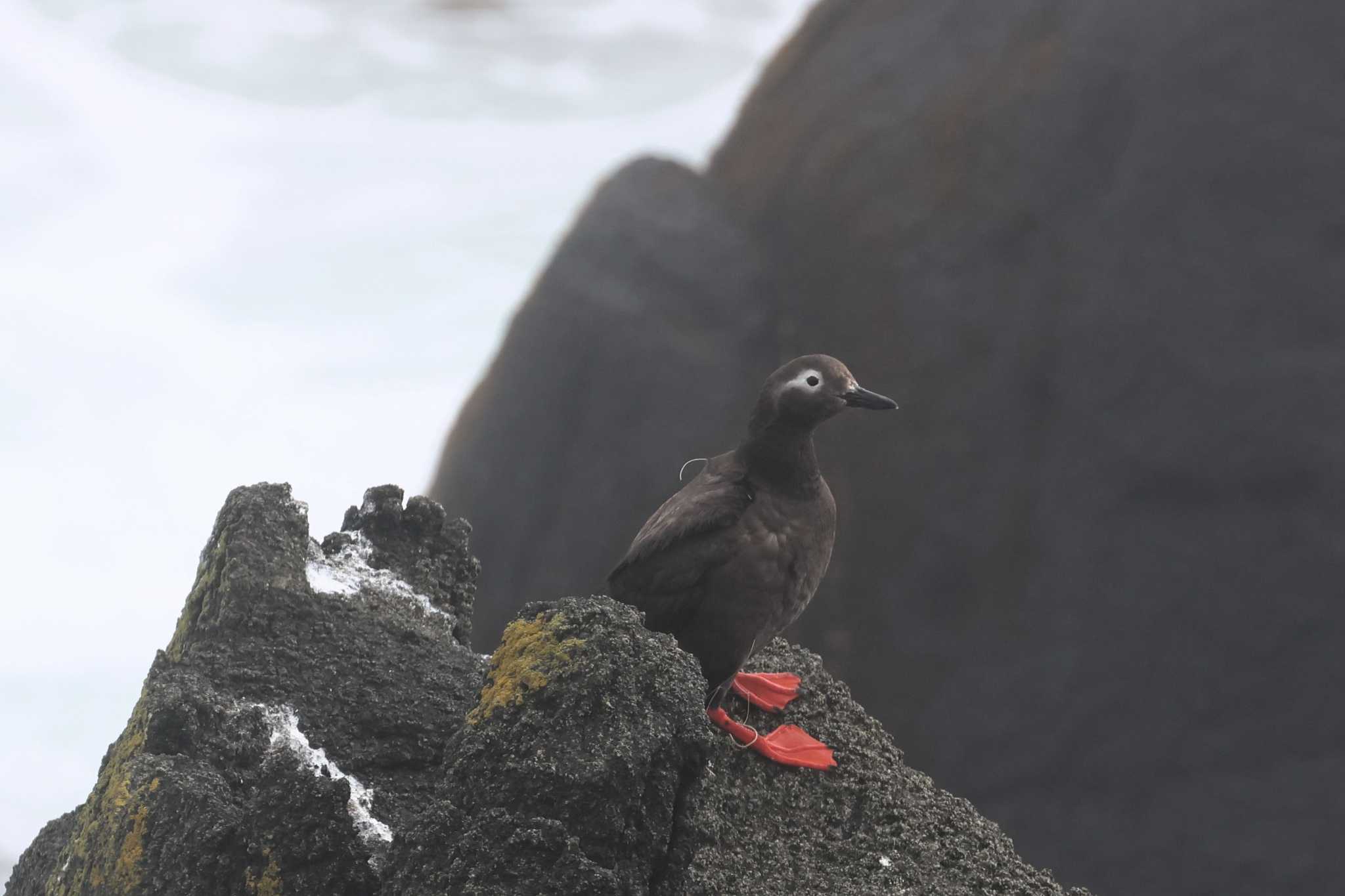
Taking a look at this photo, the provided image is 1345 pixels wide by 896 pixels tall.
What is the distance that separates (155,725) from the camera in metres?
4.41

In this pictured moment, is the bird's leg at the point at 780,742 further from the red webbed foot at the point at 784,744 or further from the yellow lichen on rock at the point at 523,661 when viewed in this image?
the yellow lichen on rock at the point at 523,661

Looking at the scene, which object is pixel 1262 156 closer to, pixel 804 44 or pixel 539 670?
pixel 804 44

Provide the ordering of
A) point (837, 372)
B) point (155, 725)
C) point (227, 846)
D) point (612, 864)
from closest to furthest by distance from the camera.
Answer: point (612, 864), point (227, 846), point (155, 725), point (837, 372)

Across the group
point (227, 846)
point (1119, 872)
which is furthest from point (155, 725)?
point (1119, 872)

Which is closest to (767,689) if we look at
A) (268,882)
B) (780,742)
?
(780,742)

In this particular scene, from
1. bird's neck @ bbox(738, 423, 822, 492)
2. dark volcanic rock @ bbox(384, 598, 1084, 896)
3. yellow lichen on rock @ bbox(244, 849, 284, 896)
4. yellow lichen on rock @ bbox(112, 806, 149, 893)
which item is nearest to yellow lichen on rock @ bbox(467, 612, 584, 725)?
Answer: dark volcanic rock @ bbox(384, 598, 1084, 896)

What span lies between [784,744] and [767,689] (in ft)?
1.70

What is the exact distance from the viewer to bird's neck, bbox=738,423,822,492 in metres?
5.41

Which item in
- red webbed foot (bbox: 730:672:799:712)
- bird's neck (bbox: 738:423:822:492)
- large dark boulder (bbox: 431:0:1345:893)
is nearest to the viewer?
bird's neck (bbox: 738:423:822:492)

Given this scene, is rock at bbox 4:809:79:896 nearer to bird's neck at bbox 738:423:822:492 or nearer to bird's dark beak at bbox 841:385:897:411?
bird's neck at bbox 738:423:822:492

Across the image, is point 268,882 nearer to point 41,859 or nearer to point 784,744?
point 41,859

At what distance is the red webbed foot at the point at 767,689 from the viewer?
220 inches

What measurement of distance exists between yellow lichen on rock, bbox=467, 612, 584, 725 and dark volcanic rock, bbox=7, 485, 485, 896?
0.50 metres

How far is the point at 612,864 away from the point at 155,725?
1792mm
